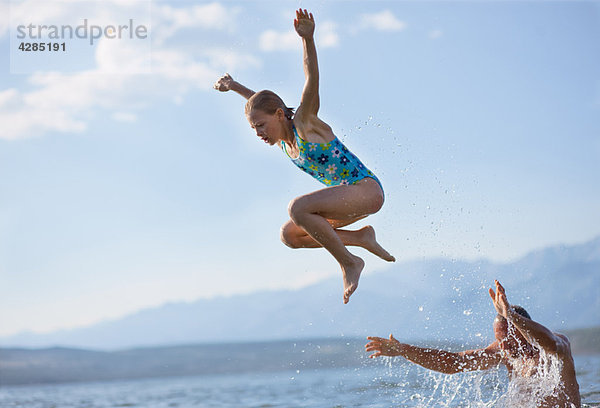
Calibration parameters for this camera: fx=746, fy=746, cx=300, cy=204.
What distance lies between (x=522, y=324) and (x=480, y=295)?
161cm

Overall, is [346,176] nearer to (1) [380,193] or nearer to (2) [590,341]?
(1) [380,193]

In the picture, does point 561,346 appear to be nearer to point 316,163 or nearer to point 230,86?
point 316,163

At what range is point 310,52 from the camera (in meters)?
5.84

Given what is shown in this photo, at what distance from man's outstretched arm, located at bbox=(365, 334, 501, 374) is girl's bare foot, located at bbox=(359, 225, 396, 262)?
0.71 meters

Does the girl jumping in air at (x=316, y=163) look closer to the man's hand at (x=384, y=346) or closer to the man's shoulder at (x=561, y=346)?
the man's hand at (x=384, y=346)

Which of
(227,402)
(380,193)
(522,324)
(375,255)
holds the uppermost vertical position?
(380,193)

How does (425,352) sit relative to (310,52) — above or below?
below

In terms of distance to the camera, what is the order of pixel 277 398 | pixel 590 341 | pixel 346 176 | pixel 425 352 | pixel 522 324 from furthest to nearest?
1. pixel 590 341
2. pixel 277 398
3. pixel 425 352
4. pixel 346 176
5. pixel 522 324

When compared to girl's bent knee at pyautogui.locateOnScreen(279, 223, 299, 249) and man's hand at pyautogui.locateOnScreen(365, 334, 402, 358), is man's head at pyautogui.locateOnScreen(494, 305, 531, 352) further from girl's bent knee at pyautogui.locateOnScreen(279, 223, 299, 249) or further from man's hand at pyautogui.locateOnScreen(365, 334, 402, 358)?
girl's bent knee at pyautogui.locateOnScreen(279, 223, 299, 249)

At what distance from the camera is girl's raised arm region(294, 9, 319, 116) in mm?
5844

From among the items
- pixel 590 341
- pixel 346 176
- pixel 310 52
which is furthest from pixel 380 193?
pixel 590 341

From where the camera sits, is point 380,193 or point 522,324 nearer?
point 522,324

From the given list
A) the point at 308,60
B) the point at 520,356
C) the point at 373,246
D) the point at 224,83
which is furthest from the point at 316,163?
the point at 520,356

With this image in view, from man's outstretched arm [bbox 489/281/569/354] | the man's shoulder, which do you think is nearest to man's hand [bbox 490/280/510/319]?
man's outstretched arm [bbox 489/281/569/354]
